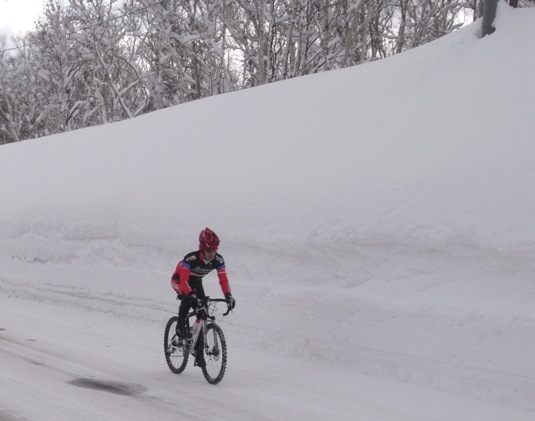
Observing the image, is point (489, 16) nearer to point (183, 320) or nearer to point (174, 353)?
point (183, 320)

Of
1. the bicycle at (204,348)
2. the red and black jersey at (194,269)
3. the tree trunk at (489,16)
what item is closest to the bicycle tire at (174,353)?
the bicycle at (204,348)

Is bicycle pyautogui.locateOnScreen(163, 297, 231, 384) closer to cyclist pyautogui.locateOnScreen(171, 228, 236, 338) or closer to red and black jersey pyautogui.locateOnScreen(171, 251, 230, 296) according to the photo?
cyclist pyautogui.locateOnScreen(171, 228, 236, 338)

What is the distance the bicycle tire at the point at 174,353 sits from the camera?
8.32 m

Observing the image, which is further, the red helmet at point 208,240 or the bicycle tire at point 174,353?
the bicycle tire at point 174,353

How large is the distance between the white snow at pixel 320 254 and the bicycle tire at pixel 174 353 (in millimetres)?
189

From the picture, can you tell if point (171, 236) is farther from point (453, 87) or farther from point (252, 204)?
point (453, 87)

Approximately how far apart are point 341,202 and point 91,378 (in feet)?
13.8

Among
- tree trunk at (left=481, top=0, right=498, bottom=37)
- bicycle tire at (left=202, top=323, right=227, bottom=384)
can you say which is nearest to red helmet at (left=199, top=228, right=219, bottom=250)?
bicycle tire at (left=202, top=323, right=227, bottom=384)

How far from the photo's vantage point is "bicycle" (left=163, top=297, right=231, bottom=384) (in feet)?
25.5

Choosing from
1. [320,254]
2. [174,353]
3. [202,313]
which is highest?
[320,254]

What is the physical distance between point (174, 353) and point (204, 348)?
2.15 ft

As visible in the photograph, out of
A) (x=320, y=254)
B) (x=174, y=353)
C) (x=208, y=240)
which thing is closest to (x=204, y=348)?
(x=174, y=353)

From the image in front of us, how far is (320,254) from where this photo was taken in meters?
9.62

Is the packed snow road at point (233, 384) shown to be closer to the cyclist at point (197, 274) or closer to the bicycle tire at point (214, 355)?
the bicycle tire at point (214, 355)
